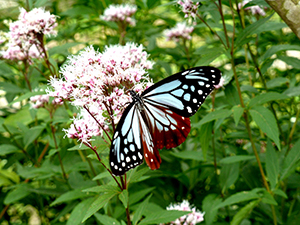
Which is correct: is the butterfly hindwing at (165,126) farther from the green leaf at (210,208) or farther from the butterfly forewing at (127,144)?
the green leaf at (210,208)

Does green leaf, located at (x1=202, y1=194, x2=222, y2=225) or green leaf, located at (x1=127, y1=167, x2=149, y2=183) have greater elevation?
green leaf, located at (x1=127, y1=167, x2=149, y2=183)

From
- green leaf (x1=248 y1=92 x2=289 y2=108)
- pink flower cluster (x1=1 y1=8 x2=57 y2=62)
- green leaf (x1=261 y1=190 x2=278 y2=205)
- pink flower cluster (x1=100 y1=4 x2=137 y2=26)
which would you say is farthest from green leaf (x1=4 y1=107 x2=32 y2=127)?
green leaf (x1=261 y1=190 x2=278 y2=205)

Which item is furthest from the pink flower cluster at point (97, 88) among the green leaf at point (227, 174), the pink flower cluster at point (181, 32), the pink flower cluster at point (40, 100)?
the pink flower cluster at point (181, 32)

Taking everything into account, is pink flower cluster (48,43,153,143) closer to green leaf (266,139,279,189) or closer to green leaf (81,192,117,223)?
green leaf (81,192,117,223)

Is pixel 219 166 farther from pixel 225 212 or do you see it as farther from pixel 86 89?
pixel 86 89

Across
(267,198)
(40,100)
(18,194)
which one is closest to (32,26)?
(40,100)
